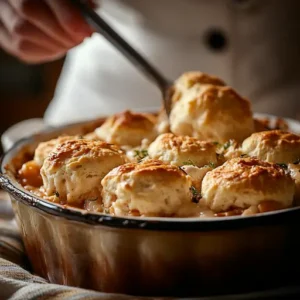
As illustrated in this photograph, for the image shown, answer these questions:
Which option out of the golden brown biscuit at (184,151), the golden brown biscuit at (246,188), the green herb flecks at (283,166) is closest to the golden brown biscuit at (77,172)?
the golden brown biscuit at (184,151)

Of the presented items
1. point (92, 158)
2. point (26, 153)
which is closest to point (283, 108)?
point (26, 153)

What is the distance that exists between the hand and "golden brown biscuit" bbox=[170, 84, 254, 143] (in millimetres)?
448

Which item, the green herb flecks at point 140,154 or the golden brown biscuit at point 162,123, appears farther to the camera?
the golden brown biscuit at point 162,123

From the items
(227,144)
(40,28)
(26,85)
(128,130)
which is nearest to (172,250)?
(227,144)

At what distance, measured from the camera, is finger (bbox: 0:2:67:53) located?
1707 mm

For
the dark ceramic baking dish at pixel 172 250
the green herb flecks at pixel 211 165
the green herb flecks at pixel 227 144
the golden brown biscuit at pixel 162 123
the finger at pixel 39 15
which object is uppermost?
the finger at pixel 39 15

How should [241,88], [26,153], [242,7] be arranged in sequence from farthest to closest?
[241,88] → [242,7] → [26,153]

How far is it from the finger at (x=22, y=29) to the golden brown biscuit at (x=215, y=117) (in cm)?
60

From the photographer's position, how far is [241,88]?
223 centimetres

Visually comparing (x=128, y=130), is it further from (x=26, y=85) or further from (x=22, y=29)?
(x=26, y=85)

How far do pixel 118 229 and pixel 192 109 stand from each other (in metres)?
0.44

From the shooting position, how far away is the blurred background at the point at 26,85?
4.19 meters

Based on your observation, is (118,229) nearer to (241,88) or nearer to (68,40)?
(68,40)

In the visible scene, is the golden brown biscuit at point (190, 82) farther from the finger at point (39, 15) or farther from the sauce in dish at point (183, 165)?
the finger at point (39, 15)
